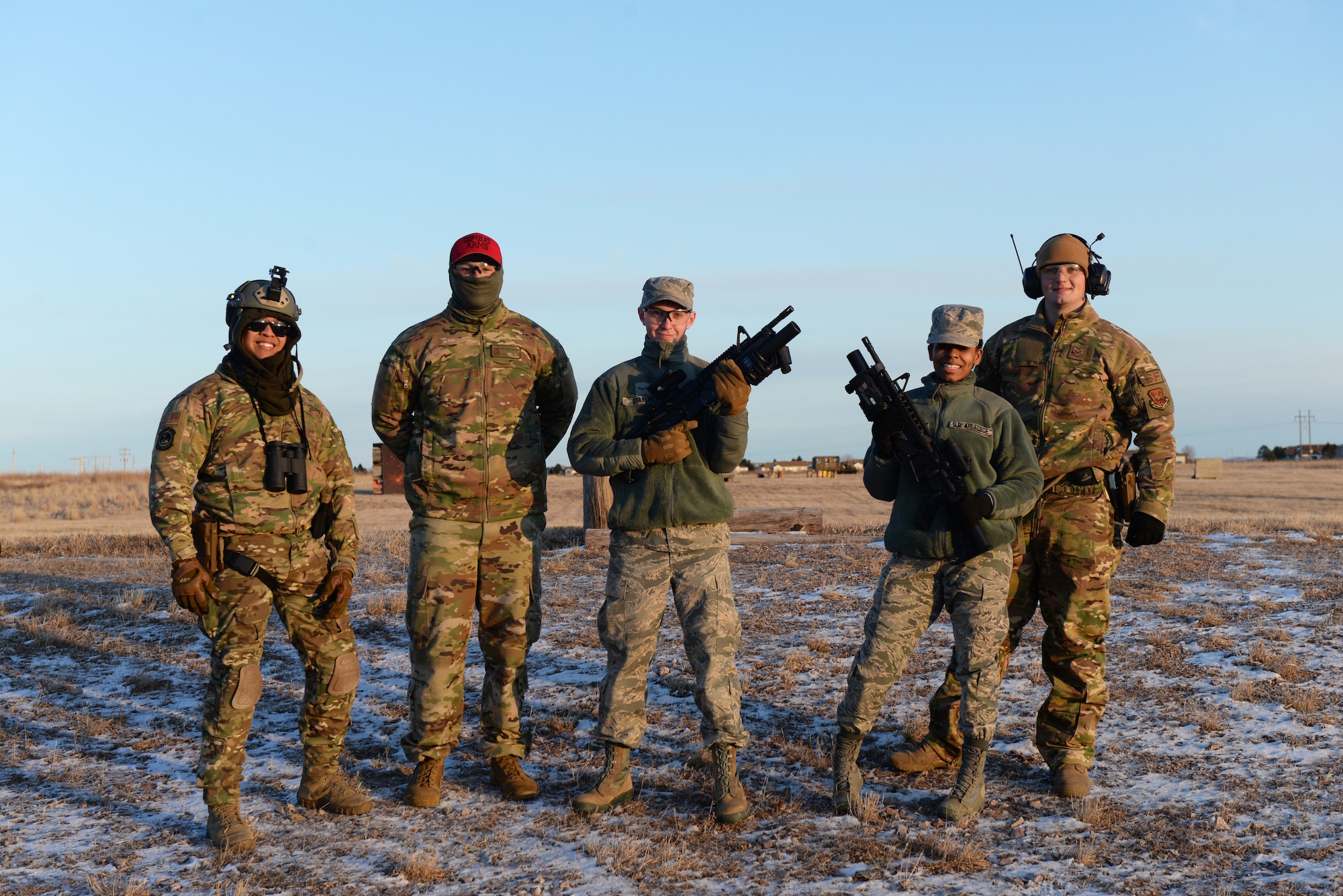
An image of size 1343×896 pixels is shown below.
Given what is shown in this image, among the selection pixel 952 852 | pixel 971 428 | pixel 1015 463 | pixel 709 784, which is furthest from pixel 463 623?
pixel 1015 463

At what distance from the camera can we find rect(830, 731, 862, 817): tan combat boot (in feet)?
15.8

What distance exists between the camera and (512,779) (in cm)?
514

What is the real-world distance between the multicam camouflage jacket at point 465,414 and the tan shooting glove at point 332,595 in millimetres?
553

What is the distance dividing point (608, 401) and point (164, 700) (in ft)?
13.7

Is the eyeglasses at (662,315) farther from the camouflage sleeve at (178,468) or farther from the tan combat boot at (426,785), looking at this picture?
the tan combat boot at (426,785)

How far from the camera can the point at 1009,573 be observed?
5.06 metres

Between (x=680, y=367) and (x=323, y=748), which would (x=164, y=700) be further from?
(x=680, y=367)

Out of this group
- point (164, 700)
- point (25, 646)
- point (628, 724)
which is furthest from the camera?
point (25, 646)

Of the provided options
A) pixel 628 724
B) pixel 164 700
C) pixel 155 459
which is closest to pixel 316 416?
pixel 155 459

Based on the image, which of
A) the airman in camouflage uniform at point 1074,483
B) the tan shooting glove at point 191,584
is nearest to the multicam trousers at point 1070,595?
the airman in camouflage uniform at point 1074,483

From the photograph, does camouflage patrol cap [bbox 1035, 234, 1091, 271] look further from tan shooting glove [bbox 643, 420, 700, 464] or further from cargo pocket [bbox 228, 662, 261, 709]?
cargo pocket [bbox 228, 662, 261, 709]

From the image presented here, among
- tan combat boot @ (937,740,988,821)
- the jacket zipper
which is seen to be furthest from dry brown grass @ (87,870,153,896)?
tan combat boot @ (937,740,988,821)

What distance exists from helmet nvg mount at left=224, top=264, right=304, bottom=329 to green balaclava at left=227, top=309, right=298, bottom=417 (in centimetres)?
2

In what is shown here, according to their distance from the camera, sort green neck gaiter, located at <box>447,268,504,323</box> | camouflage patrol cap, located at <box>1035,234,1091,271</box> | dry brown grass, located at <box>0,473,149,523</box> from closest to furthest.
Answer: green neck gaiter, located at <box>447,268,504,323</box>
camouflage patrol cap, located at <box>1035,234,1091,271</box>
dry brown grass, located at <box>0,473,149,523</box>
